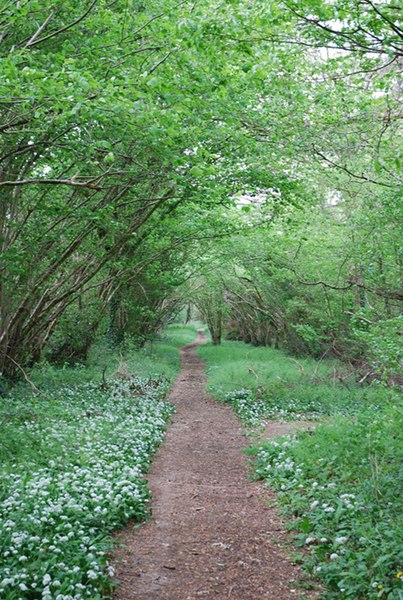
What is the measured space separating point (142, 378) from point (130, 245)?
14.8ft

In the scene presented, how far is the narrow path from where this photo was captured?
523cm

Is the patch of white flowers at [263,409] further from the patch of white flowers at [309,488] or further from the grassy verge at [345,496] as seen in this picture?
the patch of white flowers at [309,488]

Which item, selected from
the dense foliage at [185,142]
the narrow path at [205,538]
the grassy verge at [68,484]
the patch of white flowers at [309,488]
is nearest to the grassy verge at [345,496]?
the patch of white flowers at [309,488]

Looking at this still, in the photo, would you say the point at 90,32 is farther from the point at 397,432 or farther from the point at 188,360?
the point at 188,360

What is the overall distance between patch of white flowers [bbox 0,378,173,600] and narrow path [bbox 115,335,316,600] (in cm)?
33

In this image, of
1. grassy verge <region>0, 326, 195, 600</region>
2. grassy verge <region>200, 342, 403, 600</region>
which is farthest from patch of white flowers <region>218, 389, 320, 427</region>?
grassy verge <region>0, 326, 195, 600</region>

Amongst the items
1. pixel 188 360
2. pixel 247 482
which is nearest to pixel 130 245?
pixel 247 482

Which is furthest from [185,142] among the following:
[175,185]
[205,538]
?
[205,538]

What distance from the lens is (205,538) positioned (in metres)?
6.47

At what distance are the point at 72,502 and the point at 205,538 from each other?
1.68 metres

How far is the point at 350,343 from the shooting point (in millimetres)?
18500

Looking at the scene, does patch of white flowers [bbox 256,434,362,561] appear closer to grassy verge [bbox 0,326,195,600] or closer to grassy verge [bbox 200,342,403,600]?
grassy verge [bbox 200,342,403,600]

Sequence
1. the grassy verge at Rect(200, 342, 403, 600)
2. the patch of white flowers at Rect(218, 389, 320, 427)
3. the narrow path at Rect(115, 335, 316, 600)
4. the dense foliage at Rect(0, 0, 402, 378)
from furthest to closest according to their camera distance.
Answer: the patch of white flowers at Rect(218, 389, 320, 427) < the dense foliage at Rect(0, 0, 402, 378) < the narrow path at Rect(115, 335, 316, 600) < the grassy verge at Rect(200, 342, 403, 600)

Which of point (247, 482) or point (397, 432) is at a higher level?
point (397, 432)
